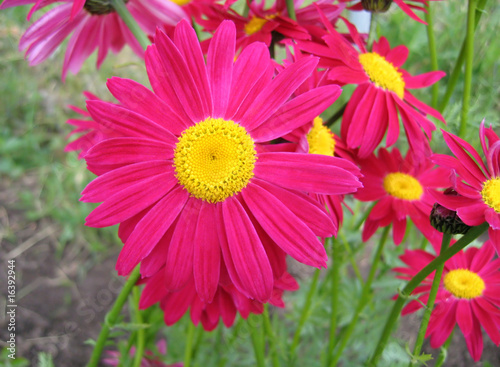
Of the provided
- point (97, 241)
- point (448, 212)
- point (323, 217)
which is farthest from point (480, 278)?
point (97, 241)

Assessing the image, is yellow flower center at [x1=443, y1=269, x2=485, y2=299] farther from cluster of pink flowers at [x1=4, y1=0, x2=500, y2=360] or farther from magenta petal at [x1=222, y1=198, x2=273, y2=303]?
magenta petal at [x1=222, y1=198, x2=273, y2=303]

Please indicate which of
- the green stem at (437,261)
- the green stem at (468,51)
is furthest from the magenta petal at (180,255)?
the green stem at (468,51)

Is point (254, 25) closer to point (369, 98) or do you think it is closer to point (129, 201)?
point (369, 98)

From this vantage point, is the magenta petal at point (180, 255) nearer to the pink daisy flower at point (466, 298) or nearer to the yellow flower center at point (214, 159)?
the yellow flower center at point (214, 159)

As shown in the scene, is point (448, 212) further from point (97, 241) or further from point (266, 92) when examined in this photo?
point (97, 241)

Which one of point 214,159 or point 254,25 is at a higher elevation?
point 254,25

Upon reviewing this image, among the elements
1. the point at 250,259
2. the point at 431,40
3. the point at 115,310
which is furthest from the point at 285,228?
the point at 431,40
